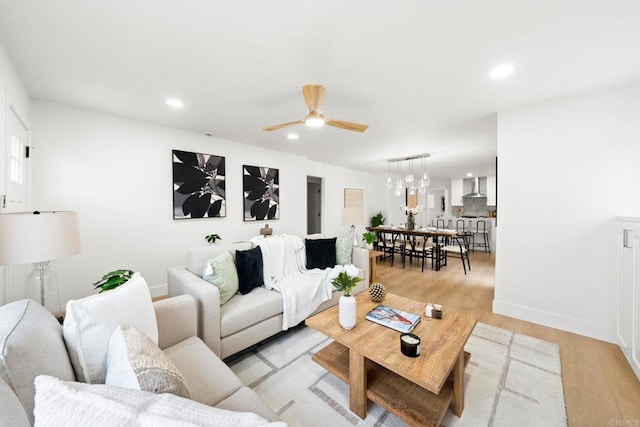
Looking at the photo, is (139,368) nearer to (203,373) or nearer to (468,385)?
(203,373)

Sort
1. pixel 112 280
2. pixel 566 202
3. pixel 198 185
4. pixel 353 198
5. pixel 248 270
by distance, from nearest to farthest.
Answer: pixel 112 280 → pixel 248 270 → pixel 566 202 → pixel 198 185 → pixel 353 198

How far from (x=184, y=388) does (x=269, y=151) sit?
14.0 ft

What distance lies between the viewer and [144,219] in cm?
327

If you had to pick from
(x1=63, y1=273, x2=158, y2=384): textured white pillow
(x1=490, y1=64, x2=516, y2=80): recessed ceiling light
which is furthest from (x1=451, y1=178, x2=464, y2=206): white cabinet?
(x1=63, y1=273, x2=158, y2=384): textured white pillow

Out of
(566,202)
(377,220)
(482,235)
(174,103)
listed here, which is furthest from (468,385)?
(482,235)

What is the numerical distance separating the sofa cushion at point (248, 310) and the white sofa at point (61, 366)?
34cm

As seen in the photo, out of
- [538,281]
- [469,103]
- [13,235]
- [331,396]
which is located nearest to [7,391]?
[13,235]

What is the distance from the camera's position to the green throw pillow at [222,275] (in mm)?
2043

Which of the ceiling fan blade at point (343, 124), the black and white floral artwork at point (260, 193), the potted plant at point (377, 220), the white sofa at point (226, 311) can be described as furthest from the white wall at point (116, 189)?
the potted plant at point (377, 220)

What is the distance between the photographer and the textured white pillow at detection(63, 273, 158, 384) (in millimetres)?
911

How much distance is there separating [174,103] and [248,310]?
235 centimetres

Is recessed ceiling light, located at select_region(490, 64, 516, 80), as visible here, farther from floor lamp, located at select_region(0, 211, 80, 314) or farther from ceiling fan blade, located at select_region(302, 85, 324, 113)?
floor lamp, located at select_region(0, 211, 80, 314)

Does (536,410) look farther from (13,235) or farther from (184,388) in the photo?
(13,235)

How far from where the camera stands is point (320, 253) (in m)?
3.01
